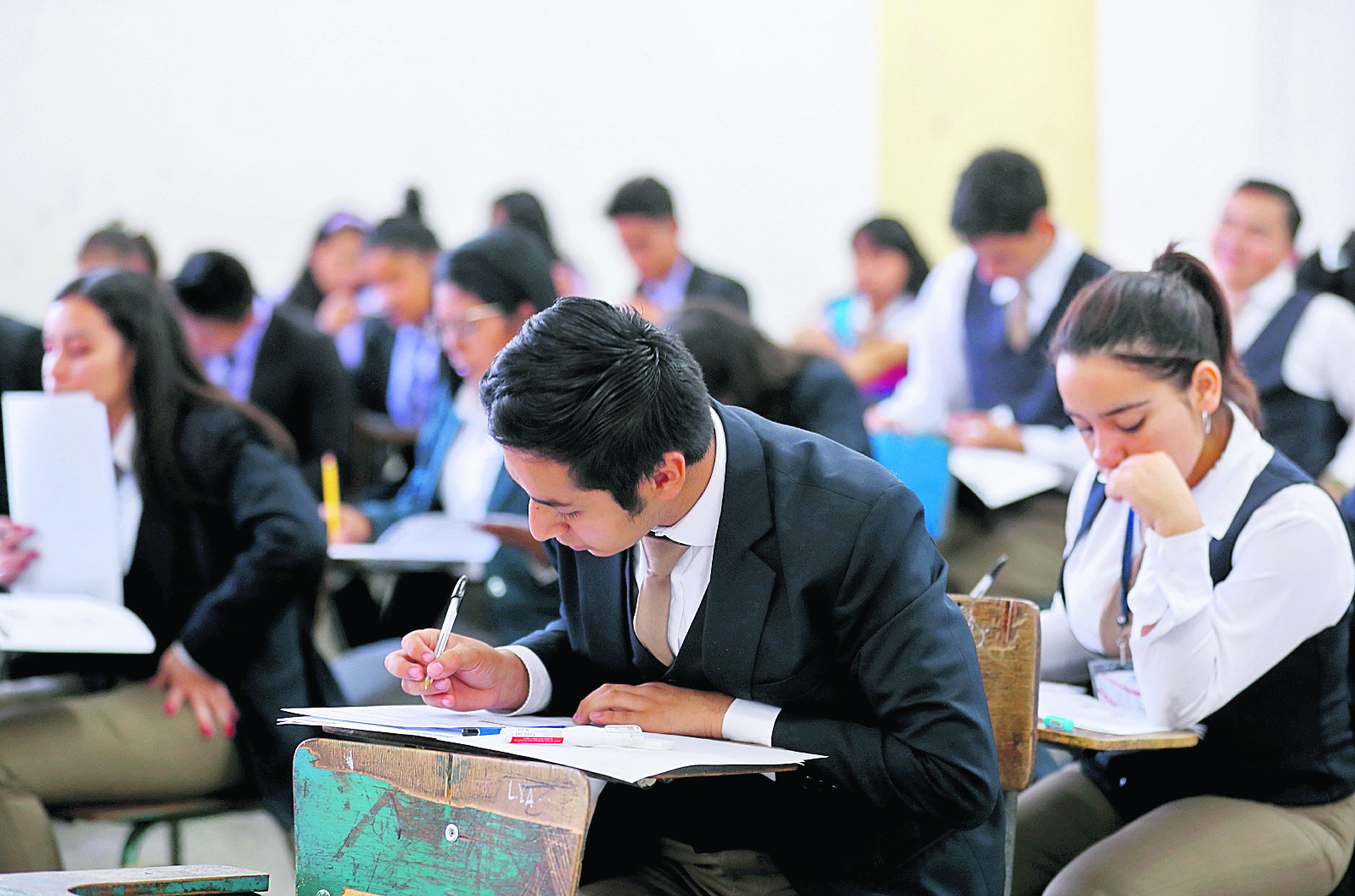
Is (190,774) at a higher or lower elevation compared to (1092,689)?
lower

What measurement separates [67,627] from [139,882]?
2.73ft

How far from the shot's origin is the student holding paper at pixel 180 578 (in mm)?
2293

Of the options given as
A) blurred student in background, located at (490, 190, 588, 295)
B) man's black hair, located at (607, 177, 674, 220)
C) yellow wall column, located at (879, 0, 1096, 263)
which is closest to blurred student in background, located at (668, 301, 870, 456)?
man's black hair, located at (607, 177, 674, 220)

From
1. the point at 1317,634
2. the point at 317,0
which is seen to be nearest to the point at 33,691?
the point at 1317,634

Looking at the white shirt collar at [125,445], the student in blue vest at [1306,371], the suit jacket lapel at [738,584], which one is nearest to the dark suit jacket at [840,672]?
the suit jacket lapel at [738,584]

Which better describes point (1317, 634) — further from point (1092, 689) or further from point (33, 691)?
point (33, 691)

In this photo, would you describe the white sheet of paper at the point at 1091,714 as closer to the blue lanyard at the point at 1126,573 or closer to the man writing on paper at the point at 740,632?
the blue lanyard at the point at 1126,573

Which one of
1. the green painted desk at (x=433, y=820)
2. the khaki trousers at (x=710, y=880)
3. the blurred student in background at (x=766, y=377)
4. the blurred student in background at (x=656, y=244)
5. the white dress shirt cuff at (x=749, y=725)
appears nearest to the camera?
the green painted desk at (x=433, y=820)

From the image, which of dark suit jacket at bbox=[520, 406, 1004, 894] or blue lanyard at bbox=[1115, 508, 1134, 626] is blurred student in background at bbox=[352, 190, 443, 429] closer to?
blue lanyard at bbox=[1115, 508, 1134, 626]

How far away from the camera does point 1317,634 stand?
5.95 feet

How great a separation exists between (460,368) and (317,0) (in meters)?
4.25

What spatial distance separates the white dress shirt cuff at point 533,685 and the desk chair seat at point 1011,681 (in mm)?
512

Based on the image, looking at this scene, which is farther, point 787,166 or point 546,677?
point 787,166

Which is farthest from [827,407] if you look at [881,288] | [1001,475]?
[881,288]
